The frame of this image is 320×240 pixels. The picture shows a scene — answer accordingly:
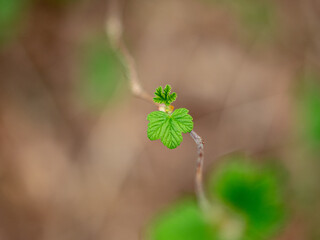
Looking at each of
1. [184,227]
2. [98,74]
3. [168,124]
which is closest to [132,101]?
[98,74]

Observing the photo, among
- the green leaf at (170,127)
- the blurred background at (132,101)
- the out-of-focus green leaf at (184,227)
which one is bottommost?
the green leaf at (170,127)

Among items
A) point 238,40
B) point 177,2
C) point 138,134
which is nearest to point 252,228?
point 138,134

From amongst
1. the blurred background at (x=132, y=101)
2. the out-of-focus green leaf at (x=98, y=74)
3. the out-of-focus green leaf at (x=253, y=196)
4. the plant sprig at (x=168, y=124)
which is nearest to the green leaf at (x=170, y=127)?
the plant sprig at (x=168, y=124)

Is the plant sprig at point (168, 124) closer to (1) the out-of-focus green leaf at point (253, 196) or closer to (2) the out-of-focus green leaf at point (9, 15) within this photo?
(1) the out-of-focus green leaf at point (253, 196)

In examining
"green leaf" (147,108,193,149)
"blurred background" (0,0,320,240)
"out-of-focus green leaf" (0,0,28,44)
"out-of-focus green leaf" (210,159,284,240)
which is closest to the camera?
"green leaf" (147,108,193,149)

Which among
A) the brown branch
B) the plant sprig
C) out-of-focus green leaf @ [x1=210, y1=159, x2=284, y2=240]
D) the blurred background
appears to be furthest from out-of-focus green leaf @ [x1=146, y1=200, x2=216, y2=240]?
the plant sprig

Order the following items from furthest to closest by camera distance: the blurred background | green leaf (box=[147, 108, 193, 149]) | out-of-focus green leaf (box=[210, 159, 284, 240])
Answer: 1. the blurred background
2. out-of-focus green leaf (box=[210, 159, 284, 240])
3. green leaf (box=[147, 108, 193, 149])

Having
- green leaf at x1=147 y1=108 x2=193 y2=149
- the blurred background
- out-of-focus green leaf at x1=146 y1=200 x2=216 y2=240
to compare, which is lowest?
green leaf at x1=147 y1=108 x2=193 y2=149

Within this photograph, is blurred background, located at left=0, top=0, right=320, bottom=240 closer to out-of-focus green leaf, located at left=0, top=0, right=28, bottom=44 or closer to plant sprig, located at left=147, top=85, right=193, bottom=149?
out-of-focus green leaf, located at left=0, top=0, right=28, bottom=44
